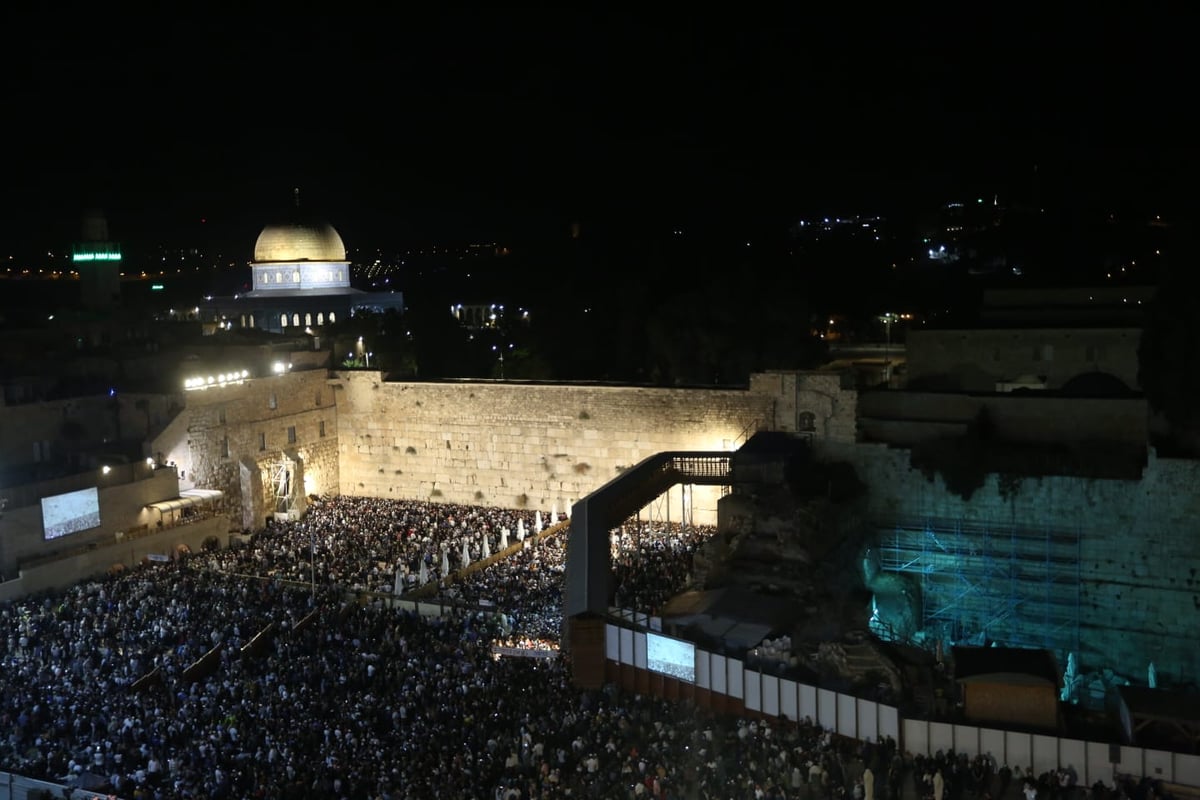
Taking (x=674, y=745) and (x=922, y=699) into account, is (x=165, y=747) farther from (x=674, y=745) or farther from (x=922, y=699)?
(x=922, y=699)

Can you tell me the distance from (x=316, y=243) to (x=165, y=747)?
40421 millimetres

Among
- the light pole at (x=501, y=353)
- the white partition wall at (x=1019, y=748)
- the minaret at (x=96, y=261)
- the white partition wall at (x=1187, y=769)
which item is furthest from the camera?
the minaret at (x=96, y=261)

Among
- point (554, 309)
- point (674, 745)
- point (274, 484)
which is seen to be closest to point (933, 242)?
point (554, 309)

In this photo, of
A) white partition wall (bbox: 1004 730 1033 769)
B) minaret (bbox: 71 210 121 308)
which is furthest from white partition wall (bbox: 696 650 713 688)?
minaret (bbox: 71 210 121 308)

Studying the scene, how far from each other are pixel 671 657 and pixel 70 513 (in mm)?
15853

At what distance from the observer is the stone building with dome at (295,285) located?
5009 cm

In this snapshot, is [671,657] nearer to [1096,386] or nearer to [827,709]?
[827,709]

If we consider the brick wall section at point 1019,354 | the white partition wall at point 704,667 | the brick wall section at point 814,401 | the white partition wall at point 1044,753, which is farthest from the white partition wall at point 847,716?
the brick wall section at point 1019,354

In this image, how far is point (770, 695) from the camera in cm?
1509

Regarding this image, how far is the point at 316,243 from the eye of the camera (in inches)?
2056

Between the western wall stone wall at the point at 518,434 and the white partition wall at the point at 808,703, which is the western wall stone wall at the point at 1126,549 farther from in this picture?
the white partition wall at the point at 808,703

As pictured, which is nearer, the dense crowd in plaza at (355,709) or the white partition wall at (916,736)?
the dense crowd in plaza at (355,709)

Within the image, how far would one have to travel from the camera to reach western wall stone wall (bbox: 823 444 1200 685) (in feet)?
68.8

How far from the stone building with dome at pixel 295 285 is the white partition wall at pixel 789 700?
3874 centimetres
